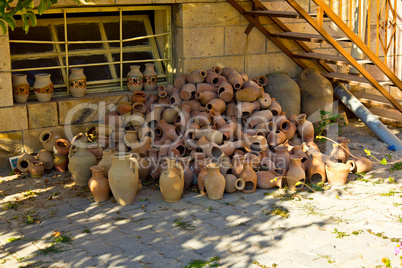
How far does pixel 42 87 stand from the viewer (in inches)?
263

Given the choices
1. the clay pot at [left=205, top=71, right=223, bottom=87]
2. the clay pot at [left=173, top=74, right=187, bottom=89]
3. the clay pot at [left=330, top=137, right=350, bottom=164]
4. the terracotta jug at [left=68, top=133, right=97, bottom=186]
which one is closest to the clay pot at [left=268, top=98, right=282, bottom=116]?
the clay pot at [left=205, top=71, right=223, bottom=87]

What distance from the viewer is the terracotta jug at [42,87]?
6672 millimetres

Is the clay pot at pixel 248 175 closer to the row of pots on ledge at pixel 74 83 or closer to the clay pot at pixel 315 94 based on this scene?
the row of pots on ledge at pixel 74 83

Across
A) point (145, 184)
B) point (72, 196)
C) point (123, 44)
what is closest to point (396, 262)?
point (145, 184)

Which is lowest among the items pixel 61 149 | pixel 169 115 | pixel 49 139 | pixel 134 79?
pixel 61 149

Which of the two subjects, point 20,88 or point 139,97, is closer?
point 20,88

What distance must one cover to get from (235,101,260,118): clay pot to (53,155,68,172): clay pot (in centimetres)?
238

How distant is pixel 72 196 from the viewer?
5828 millimetres

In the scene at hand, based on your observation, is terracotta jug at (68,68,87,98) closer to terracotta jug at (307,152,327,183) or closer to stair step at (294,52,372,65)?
terracotta jug at (307,152,327,183)

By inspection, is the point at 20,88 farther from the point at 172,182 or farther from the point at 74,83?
the point at 172,182

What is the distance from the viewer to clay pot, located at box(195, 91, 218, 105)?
22.6 ft

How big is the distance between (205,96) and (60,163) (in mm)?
2146

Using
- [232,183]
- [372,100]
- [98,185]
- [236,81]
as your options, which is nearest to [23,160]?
[98,185]

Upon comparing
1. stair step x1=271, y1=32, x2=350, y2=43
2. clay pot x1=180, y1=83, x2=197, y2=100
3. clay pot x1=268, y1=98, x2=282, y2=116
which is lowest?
clay pot x1=268, y1=98, x2=282, y2=116
